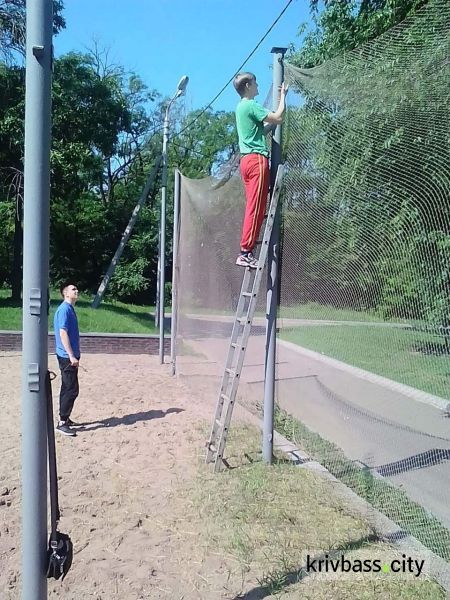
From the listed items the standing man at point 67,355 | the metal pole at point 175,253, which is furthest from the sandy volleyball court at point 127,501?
the metal pole at point 175,253

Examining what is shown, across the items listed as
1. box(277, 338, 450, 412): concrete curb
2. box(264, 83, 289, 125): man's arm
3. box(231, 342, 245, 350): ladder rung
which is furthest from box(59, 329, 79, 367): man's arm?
box(264, 83, 289, 125): man's arm

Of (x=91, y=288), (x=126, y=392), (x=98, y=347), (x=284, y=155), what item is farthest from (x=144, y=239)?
(x=284, y=155)

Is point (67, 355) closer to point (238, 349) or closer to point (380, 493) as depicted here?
point (238, 349)

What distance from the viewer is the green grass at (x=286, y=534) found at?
3.35 m

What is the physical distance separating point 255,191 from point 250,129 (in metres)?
0.52

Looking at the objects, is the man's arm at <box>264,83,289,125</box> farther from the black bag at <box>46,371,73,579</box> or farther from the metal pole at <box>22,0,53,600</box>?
the black bag at <box>46,371,73,579</box>

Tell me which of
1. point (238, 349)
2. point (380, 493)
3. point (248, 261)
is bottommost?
point (380, 493)

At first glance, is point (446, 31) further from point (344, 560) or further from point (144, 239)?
point (144, 239)

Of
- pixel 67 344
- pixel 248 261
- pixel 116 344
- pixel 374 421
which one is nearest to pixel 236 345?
pixel 248 261

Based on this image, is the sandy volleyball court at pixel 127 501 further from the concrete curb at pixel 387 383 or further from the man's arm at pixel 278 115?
the man's arm at pixel 278 115

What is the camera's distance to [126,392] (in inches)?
350

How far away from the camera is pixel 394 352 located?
149 inches

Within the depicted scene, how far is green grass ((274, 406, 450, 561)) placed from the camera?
143 inches

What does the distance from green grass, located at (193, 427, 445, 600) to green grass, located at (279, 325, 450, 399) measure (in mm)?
1022
